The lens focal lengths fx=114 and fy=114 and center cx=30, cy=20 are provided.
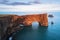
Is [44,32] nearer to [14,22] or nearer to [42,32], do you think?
[42,32]

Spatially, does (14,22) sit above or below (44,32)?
above

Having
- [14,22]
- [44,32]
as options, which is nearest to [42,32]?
[44,32]

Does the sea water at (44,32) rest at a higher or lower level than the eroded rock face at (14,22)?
lower

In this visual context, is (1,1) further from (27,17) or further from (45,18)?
(45,18)

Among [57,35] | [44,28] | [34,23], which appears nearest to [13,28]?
[34,23]

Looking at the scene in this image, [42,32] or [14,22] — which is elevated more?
[14,22]
